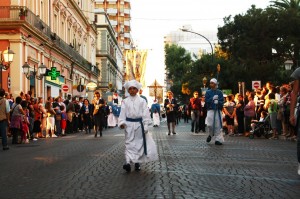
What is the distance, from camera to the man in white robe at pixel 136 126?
34.0 ft

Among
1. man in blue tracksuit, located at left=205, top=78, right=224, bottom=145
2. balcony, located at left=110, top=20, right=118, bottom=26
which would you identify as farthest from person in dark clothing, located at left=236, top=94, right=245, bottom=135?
balcony, located at left=110, top=20, right=118, bottom=26

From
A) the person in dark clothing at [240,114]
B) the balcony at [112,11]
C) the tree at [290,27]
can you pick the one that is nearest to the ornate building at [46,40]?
the person in dark clothing at [240,114]

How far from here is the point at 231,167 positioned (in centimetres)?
1068

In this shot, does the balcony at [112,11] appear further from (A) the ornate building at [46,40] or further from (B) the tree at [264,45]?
(B) the tree at [264,45]

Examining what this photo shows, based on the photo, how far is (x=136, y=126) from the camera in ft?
34.4

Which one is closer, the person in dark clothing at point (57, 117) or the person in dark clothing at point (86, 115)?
the person in dark clothing at point (57, 117)

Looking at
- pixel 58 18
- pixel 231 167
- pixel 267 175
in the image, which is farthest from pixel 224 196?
pixel 58 18

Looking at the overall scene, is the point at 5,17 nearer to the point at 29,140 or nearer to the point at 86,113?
the point at 86,113

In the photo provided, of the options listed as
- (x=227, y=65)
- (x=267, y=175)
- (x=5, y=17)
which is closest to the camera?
(x=267, y=175)

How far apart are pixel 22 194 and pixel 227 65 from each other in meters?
55.7

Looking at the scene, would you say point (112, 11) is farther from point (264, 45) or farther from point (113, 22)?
point (264, 45)

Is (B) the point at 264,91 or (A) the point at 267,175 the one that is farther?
(B) the point at 264,91

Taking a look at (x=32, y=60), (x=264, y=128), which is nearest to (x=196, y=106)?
(x=264, y=128)

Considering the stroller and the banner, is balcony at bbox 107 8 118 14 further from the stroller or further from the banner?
the stroller
